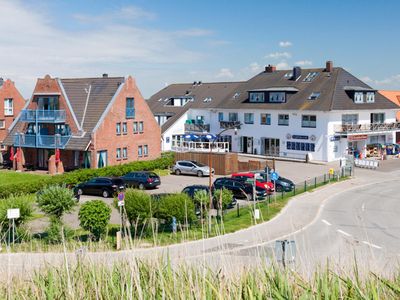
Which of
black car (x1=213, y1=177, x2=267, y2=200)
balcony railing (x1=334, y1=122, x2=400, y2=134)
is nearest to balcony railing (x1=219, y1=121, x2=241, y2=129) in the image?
balcony railing (x1=334, y1=122, x2=400, y2=134)

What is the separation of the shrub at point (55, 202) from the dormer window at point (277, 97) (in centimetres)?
4027

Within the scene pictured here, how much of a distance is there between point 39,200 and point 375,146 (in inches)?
1817

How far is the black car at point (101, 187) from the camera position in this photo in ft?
129

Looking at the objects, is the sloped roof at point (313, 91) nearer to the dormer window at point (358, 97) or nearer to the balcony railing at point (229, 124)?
the dormer window at point (358, 97)

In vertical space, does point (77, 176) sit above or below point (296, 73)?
A: below

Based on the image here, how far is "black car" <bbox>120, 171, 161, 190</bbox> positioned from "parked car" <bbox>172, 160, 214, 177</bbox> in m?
7.05

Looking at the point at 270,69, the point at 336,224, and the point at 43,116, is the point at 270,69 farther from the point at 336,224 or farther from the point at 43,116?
the point at 336,224

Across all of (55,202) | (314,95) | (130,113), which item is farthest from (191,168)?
(55,202)

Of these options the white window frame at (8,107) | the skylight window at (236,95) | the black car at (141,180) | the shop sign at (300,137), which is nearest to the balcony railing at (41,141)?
the white window frame at (8,107)

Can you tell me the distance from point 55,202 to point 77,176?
16.9 m

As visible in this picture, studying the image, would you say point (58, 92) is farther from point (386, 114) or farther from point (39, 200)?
point (386, 114)

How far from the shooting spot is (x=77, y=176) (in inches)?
1672

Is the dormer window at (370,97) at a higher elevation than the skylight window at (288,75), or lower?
lower

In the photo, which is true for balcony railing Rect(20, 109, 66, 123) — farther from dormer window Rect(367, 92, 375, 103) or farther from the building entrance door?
dormer window Rect(367, 92, 375, 103)
